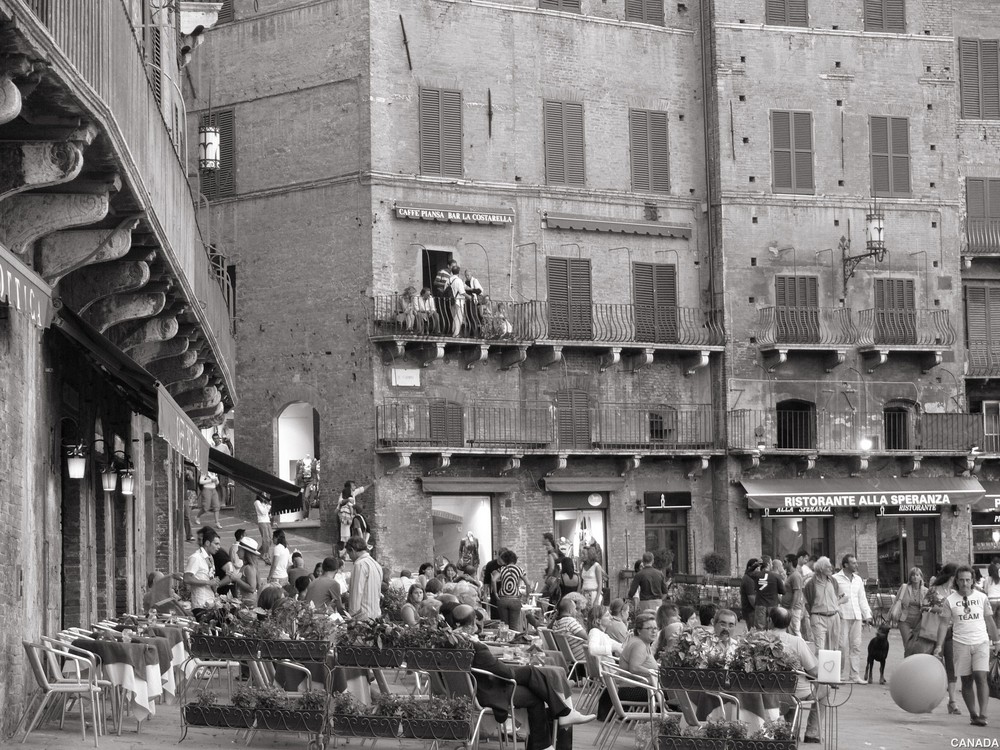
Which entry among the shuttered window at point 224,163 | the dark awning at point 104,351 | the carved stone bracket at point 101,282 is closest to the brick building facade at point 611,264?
the shuttered window at point 224,163

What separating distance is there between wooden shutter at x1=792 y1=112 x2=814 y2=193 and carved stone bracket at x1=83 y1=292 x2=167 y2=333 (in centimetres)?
2536

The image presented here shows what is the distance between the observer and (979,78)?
43.9 meters

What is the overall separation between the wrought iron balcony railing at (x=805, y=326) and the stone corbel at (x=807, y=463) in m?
2.58

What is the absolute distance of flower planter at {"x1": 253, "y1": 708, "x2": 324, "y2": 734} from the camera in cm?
1341

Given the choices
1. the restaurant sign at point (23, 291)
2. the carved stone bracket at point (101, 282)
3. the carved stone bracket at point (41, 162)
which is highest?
the carved stone bracket at point (41, 162)

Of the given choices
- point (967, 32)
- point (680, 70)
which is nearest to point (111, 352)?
point (680, 70)

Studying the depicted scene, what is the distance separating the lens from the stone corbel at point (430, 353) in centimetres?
3656

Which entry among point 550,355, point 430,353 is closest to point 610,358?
point 550,355

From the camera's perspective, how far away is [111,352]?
14359 mm

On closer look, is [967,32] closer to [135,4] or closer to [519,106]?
[519,106]

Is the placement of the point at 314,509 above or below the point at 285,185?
below

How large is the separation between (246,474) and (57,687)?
37.5 ft

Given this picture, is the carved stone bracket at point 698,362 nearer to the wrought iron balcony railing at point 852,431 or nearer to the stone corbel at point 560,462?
the wrought iron balcony railing at point 852,431

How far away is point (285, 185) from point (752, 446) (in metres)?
12.1
